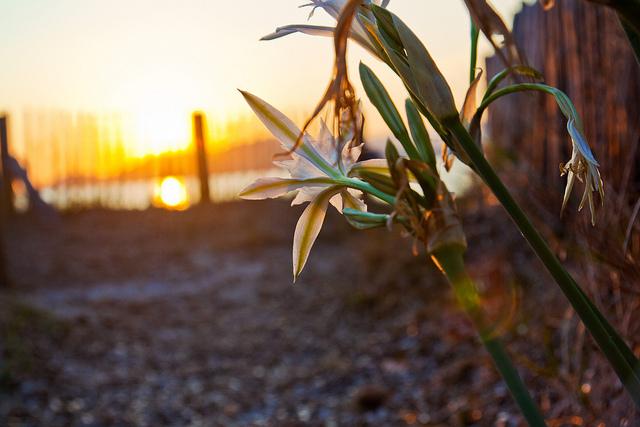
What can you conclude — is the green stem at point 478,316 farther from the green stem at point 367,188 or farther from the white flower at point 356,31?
the white flower at point 356,31

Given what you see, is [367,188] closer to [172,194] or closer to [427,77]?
[427,77]

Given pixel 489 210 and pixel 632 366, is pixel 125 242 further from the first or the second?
pixel 632 366

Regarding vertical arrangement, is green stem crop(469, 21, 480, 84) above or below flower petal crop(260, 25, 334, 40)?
below

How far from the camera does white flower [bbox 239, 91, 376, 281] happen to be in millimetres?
472

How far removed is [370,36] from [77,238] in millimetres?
6139

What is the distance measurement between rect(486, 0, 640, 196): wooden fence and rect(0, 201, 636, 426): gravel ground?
46 cm

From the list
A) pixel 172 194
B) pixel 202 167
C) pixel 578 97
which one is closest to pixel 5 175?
pixel 172 194

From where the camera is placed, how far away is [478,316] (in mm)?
441

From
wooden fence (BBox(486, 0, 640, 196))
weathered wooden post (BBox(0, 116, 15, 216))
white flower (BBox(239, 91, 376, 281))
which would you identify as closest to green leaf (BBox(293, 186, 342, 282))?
white flower (BBox(239, 91, 376, 281))

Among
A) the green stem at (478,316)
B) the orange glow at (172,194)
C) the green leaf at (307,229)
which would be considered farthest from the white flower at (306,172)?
the orange glow at (172,194)

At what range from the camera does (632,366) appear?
0.46 meters

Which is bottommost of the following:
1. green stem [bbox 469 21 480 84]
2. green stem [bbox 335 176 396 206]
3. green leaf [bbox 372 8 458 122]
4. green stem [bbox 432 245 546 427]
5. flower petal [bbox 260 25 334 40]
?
green stem [bbox 432 245 546 427]

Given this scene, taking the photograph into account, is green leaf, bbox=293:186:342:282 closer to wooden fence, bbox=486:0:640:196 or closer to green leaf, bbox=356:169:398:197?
green leaf, bbox=356:169:398:197

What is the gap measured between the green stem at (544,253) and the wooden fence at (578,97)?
170mm
